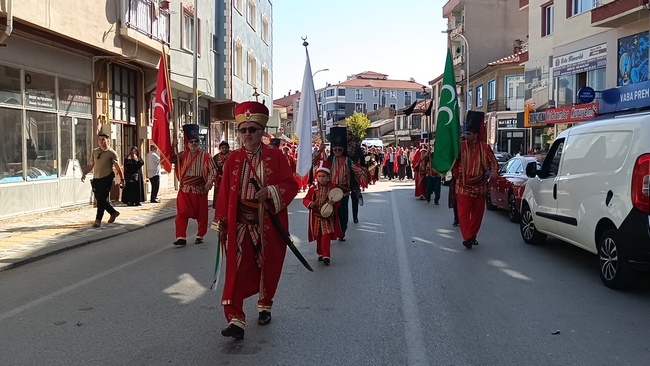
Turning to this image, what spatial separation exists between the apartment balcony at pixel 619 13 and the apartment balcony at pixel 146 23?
47.2ft

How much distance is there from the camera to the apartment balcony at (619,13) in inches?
773

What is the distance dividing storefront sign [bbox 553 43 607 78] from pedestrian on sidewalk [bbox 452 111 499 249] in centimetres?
1541

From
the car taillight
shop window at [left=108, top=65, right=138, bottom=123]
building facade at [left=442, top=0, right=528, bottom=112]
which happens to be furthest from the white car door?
building facade at [left=442, top=0, right=528, bottom=112]

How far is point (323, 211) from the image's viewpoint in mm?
Answer: 8539

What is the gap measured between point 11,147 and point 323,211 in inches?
315

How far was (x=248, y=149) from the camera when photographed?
5.36 m

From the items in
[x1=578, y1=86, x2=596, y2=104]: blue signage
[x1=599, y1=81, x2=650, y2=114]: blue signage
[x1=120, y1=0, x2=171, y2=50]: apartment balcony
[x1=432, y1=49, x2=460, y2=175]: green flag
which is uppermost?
[x1=120, y1=0, x2=171, y2=50]: apartment balcony

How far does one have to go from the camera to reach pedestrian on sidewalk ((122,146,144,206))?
55.5 ft

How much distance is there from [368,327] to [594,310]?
2.34 metres

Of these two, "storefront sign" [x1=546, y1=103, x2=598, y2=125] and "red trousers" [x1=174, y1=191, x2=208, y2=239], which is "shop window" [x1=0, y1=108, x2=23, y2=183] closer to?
"red trousers" [x1=174, y1=191, x2=208, y2=239]

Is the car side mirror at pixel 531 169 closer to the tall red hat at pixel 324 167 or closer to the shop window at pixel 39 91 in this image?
the tall red hat at pixel 324 167

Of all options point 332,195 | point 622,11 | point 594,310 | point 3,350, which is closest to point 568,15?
point 622,11

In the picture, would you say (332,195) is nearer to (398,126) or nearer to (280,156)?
(280,156)

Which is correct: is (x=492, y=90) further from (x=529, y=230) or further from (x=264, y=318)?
(x=264, y=318)
